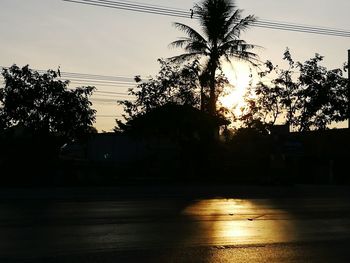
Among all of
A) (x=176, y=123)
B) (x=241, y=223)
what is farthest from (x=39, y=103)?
(x=241, y=223)

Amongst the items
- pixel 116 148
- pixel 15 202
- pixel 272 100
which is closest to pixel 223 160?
pixel 272 100

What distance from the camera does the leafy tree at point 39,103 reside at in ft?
110

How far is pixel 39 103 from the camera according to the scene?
111 ft

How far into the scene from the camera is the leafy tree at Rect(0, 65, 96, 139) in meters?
33.5

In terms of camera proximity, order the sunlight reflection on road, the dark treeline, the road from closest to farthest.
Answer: the road → the sunlight reflection on road → the dark treeline

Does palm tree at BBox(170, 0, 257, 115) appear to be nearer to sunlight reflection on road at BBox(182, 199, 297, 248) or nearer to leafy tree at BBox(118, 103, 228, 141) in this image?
leafy tree at BBox(118, 103, 228, 141)

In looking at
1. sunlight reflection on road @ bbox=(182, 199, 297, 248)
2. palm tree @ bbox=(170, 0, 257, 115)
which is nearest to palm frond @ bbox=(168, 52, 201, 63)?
palm tree @ bbox=(170, 0, 257, 115)

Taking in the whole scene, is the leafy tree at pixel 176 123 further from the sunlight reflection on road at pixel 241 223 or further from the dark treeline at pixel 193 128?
the sunlight reflection on road at pixel 241 223

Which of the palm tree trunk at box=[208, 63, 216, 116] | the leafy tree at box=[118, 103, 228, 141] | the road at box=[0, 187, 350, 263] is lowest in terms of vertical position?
the road at box=[0, 187, 350, 263]

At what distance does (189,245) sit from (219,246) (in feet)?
1.67

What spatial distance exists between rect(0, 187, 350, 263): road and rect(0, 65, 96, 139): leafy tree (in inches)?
598

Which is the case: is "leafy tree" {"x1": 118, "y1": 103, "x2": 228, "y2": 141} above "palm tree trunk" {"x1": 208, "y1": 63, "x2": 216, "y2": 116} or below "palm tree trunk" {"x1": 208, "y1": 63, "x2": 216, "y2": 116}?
below

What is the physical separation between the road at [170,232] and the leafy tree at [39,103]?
49.9 feet

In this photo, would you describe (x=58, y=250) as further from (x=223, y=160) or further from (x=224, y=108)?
(x=224, y=108)
